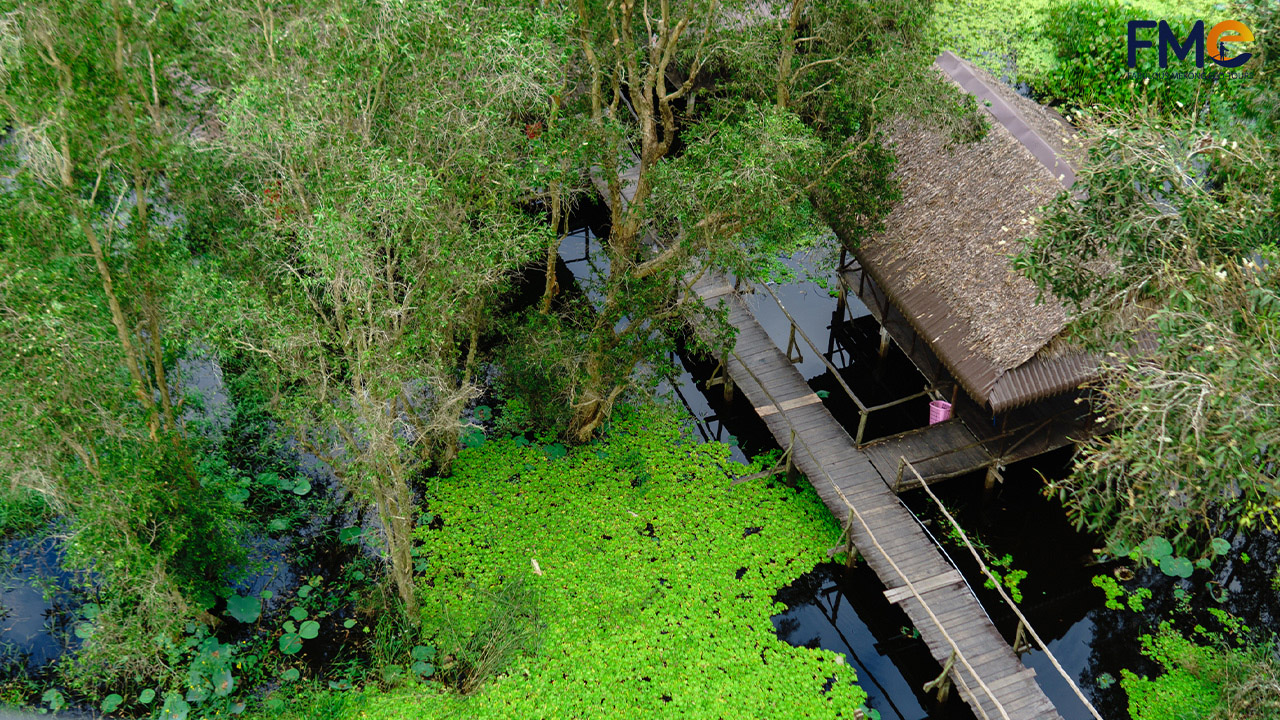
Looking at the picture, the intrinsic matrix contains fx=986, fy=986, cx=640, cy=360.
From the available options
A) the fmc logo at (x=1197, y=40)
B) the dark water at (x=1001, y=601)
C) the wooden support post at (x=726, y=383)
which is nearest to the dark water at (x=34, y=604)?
the dark water at (x=1001, y=601)

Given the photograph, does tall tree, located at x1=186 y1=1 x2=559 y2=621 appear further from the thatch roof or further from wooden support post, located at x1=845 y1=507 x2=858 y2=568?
the thatch roof

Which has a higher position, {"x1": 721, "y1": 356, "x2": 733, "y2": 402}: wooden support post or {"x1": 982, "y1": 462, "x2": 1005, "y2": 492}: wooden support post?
{"x1": 721, "y1": 356, "x2": 733, "y2": 402}: wooden support post

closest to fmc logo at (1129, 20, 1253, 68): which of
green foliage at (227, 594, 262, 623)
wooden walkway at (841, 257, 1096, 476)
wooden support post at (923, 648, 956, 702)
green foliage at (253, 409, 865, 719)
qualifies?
wooden walkway at (841, 257, 1096, 476)

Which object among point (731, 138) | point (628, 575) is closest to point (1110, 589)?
point (628, 575)

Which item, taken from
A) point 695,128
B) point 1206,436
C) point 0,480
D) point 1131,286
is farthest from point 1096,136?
point 0,480

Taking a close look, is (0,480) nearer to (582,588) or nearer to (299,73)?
(299,73)

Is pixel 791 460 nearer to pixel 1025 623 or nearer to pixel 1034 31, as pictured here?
pixel 1025 623
